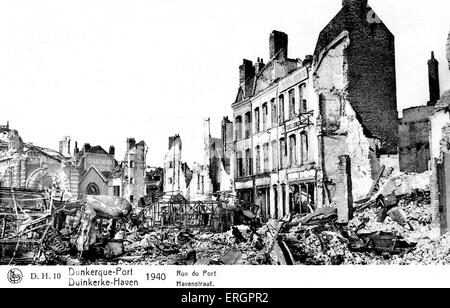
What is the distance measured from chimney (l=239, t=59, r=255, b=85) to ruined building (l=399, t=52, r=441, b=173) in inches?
323

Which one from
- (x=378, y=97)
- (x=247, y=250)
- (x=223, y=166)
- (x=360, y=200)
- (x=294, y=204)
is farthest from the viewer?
(x=223, y=166)

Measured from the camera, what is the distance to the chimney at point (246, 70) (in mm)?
24656

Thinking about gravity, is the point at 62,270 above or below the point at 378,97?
below

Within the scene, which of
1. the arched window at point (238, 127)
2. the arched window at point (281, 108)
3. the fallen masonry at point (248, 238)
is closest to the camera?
the fallen masonry at point (248, 238)

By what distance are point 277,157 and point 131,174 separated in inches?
715

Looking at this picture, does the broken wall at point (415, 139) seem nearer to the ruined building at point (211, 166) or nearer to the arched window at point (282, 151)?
the arched window at point (282, 151)

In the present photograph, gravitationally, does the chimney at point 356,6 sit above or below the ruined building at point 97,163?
above

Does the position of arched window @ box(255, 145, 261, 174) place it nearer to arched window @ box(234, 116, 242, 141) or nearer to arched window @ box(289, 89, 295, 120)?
arched window @ box(234, 116, 242, 141)

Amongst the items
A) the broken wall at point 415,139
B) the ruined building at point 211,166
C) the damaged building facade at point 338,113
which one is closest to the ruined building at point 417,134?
the broken wall at point 415,139

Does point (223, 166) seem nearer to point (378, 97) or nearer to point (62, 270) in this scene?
point (378, 97)

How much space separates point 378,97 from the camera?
17781mm

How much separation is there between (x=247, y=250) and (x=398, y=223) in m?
4.08

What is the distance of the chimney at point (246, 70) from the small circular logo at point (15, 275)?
58.2 ft
